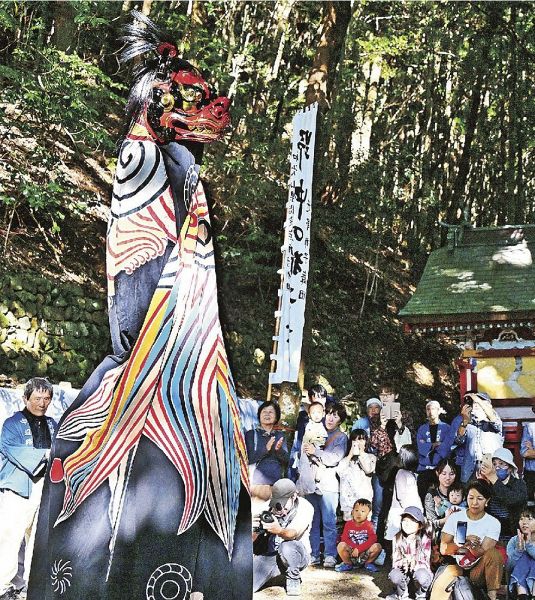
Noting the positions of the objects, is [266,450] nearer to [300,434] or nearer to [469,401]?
[300,434]

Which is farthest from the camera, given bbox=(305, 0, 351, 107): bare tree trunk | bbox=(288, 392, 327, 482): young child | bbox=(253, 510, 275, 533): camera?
bbox=(305, 0, 351, 107): bare tree trunk

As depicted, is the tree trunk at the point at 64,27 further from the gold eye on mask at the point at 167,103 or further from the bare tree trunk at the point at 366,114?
the gold eye on mask at the point at 167,103

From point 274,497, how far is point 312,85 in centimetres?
606

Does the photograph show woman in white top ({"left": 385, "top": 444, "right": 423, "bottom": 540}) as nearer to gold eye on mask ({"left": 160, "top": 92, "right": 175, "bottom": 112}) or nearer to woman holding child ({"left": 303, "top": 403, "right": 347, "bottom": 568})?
woman holding child ({"left": 303, "top": 403, "right": 347, "bottom": 568})

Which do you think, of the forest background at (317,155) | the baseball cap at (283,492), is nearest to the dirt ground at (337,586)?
the baseball cap at (283,492)

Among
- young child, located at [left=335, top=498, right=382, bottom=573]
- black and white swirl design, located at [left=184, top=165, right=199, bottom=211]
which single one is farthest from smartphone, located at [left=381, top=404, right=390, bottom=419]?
black and white swirl design, located at [left=184, top=165, right=199, bottom=211]

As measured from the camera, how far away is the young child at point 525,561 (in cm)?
596

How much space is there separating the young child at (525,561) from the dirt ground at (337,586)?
3.59ft

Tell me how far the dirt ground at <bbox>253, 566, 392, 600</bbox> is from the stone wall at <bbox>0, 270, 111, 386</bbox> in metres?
4.63

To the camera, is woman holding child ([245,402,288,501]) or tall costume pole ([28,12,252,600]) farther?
woman holding child ([245,402,288,501])

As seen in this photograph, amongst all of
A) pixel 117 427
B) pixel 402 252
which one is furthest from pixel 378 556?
pixel 402 252

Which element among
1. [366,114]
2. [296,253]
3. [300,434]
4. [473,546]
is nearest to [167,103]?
Answer: [473,546]

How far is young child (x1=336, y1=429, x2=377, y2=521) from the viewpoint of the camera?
314 inches

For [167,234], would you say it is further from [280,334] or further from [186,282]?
[280,334]
